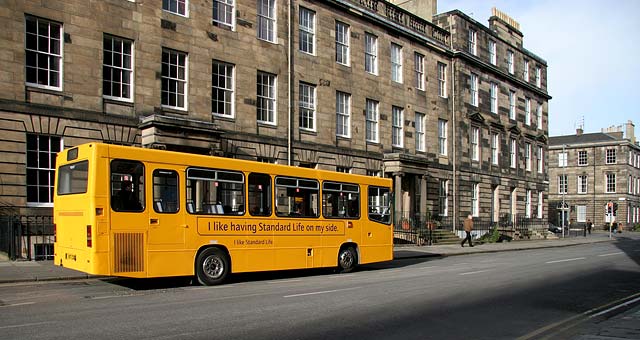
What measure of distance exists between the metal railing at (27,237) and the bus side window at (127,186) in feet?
22.0

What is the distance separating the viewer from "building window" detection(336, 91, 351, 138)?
92.8 ft

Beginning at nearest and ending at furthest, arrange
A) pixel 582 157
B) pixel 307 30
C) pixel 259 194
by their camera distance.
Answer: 1. pixel 259 194
2. pixel 307 30
3. pixel 582 157

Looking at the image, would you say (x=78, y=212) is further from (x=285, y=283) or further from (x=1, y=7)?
(x=1, y=7)

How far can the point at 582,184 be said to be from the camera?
8069cm

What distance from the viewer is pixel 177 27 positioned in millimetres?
21281

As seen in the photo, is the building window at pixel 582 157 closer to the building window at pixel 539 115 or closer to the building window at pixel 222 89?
the building window at pixel 539 115

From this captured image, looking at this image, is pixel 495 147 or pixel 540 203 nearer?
pixel 495 147

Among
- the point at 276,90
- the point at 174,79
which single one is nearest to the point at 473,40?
the point at 276,90

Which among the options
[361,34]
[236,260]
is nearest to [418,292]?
[236,260]

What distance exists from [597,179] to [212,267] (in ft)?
259

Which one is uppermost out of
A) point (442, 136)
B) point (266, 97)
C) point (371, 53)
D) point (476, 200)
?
point (371, 53)

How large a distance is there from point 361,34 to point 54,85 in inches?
652

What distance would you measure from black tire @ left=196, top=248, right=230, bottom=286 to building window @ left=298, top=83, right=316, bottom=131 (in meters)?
13.3

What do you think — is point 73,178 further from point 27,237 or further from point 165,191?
point 27,237
